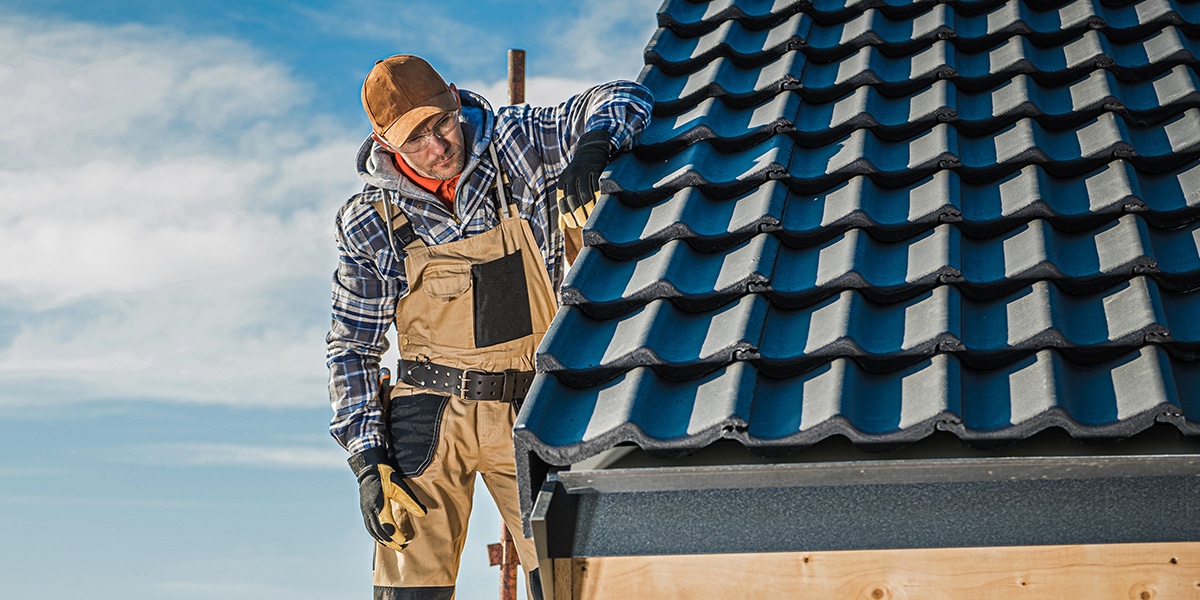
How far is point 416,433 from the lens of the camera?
151 inches

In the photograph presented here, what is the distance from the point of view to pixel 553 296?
12.1ft

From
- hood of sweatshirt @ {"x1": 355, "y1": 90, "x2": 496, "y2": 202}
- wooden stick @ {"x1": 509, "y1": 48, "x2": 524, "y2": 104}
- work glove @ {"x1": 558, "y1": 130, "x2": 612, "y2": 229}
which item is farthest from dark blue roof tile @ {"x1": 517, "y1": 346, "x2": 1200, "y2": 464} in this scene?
wooden stick @ {"x1": 509, "y1": 48, "x2": 524, "y2": 104}

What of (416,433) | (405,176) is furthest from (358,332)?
(405,176)

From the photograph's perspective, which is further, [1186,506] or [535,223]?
[535,223]

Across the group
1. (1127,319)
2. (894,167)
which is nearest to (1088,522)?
(1127,319)

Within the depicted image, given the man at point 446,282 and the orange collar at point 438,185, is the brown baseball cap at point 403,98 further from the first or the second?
the orange collar at point 438,185

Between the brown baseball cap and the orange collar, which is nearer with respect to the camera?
the brown baseball cap

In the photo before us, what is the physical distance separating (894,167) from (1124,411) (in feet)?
3.15

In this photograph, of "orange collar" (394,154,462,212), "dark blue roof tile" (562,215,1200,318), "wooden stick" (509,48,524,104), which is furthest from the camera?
"wooden stick" (509,48,524,104)

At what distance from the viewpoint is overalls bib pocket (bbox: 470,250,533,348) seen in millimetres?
3688

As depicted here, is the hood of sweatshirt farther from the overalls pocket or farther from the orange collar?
the overalls pocket

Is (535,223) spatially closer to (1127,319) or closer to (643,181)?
(643,181)

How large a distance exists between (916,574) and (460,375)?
191cm

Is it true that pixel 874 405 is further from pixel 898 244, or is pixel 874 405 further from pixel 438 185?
pixel 438 185
